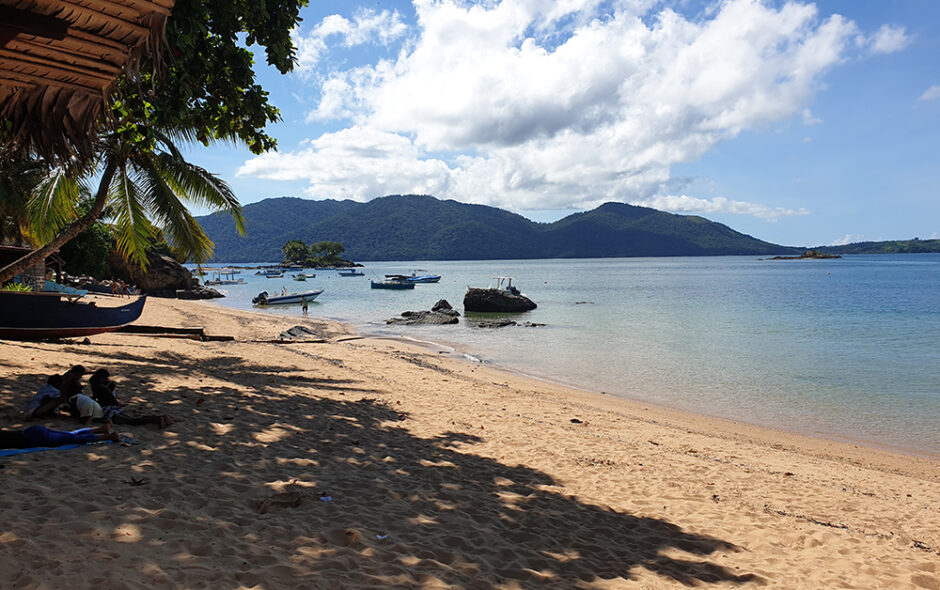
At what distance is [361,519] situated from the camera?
14.5 ft

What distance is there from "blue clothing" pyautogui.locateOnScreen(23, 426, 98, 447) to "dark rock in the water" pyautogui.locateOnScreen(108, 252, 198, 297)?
42331 mm

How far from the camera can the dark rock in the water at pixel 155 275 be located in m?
43.2

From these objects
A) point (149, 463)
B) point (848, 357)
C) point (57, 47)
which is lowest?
point (848, 357)

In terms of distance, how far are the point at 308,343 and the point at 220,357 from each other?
584cm

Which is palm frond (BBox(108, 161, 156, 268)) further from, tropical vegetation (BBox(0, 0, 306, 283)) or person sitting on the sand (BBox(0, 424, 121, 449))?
person sitting on the sand (BBox(0, 424, 121, 449))

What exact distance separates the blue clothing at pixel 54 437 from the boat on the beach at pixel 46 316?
8240mm


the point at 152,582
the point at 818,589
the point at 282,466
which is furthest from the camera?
the point at 282,466

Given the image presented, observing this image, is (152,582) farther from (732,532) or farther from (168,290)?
(168,290)

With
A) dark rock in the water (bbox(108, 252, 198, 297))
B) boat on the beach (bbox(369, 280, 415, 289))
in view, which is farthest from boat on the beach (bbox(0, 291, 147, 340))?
boat on the beach (bbox(369, 280, 415, 289))

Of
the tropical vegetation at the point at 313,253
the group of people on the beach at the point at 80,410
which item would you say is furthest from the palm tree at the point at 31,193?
the tropical vegetation at the point at 313,253

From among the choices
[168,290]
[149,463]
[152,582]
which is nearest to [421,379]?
[149,463]

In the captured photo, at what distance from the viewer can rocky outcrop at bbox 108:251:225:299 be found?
4325 centimetres

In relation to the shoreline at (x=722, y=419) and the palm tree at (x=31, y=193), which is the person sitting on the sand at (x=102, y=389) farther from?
the shoreline at (x=722, y=419)

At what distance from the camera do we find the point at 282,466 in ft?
18.1
